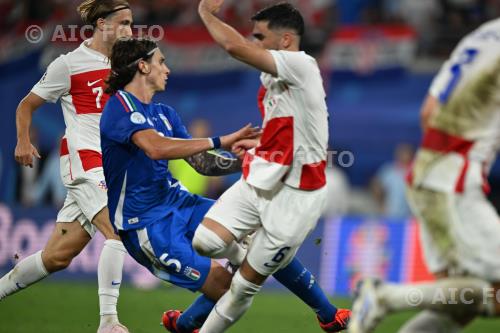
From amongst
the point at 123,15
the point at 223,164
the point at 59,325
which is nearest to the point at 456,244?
the point at 223,164

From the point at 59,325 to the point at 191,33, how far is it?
10.6m

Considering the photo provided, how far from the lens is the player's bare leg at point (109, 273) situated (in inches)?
299

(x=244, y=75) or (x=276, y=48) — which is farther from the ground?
(x=276, y=48)

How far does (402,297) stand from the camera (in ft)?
18.1

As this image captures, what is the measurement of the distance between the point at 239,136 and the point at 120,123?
33.3 inches

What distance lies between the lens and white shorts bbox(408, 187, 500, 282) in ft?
17.6

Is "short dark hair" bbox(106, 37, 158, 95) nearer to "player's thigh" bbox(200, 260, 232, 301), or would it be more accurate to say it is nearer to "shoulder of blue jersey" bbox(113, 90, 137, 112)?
"shoulder of blue jersey" bbox(113, 90, 137, 112)

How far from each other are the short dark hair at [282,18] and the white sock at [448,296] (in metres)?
2.10

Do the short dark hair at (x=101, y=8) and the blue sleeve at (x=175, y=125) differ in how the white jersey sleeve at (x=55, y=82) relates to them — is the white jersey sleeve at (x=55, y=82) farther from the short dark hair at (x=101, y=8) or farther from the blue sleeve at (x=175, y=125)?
the blue sleeve at (x=175, y=125)

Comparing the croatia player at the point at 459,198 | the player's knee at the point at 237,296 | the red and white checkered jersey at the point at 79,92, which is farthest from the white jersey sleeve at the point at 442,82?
the red and white checkered jersey at the point at 79,92

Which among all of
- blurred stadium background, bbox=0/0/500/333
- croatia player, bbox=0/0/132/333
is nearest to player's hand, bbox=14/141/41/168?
croatia player, bbox=0/0/132/333

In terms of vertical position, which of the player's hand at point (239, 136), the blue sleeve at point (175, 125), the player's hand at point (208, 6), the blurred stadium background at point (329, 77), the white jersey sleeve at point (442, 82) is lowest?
the blurred stadium background at point (329, 77)

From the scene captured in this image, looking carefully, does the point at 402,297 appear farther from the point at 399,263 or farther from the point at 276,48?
the point at 399,263

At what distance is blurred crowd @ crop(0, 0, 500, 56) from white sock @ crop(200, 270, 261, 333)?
12146 mm
